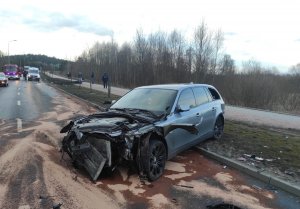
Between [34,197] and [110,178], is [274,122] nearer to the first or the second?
[110,178]

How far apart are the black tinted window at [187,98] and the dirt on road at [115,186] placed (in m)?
1.21

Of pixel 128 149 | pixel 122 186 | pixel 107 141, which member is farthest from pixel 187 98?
pixel 122 186

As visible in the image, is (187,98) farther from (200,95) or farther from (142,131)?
(142,131)

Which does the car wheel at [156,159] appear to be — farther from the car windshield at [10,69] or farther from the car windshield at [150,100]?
the car windshield at [10,69]

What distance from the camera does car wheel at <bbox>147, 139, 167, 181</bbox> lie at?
6.34 m

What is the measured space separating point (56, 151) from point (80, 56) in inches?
3467

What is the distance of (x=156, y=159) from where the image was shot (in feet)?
21.6

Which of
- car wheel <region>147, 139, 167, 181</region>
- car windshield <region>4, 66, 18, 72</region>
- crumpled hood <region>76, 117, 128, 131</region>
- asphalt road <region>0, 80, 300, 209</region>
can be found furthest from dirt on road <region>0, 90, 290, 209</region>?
car windshield <region>4, 66, 18, 72</region>

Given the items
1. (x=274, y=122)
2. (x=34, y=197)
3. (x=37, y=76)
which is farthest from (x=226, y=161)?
(x=37, y=76)

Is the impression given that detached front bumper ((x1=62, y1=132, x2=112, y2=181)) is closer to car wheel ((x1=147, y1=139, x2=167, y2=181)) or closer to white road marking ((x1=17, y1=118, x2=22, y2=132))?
car wheel ((x1=147, y1=139, x2=167, y2=181))

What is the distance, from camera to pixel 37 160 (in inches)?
285

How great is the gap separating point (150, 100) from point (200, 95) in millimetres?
1651

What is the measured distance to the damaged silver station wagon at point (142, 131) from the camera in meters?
6.20

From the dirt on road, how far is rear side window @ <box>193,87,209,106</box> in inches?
54.7
